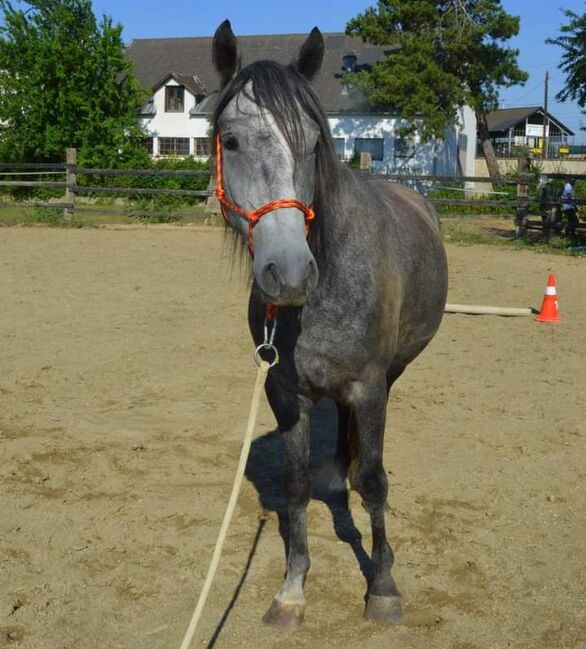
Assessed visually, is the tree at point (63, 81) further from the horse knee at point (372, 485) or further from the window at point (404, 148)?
the horse knee at point (372, 485)

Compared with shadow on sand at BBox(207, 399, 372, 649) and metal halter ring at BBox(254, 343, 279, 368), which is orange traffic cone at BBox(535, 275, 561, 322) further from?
metal halter ring at BBox(254, 343, 279, 368)

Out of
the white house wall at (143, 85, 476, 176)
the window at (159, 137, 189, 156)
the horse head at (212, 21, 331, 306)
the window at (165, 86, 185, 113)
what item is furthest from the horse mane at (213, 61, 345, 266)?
the window at (165, 86, 185, 113)

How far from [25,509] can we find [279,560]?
1.35m

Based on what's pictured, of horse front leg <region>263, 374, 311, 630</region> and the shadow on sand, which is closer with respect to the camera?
horse front leg <region>263, 374, 311, 630</region>

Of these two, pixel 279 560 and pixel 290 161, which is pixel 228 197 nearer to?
pixel 290 161

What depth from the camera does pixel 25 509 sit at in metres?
3.81

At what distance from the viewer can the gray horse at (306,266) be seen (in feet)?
7.66

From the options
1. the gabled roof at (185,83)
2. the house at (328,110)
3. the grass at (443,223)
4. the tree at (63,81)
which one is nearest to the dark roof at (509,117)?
the house at (328,110)

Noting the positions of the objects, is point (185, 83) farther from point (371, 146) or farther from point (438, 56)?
point (438, 56)

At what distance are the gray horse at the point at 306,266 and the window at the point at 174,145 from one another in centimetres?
3860

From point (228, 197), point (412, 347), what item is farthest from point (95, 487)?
point (228, 197)

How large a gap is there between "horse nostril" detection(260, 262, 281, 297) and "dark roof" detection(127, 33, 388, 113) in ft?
119

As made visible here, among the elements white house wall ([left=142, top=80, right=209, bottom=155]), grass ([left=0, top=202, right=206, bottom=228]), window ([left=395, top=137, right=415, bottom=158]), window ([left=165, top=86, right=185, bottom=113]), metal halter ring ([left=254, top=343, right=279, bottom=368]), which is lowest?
metal halter ring ([left=254, top=343, right=279, bottom=368])

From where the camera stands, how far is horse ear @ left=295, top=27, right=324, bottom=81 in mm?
2648
